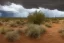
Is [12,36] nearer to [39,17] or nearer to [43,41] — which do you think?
[43,41]

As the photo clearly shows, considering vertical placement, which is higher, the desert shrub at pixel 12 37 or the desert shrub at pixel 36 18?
the desert shrub at pixel 36 18

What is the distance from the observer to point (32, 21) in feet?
89.1

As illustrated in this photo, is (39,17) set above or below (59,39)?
above

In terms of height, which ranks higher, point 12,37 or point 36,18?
point 36,18

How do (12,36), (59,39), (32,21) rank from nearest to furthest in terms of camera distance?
1. (12,36)
2. (59,39)
3. (32,21)

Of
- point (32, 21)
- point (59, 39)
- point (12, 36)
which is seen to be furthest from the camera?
point (32, 21)

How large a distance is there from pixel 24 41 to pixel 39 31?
94.3 inches

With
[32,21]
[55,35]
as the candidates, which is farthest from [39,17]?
[55,35]

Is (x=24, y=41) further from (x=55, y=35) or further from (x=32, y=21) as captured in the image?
(x=32, y=21)

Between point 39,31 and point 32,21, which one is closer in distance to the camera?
point 39,31

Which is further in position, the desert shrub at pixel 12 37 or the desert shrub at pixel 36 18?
the desert shrub at pixel 36 18

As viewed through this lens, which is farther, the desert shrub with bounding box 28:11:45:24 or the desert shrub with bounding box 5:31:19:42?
the desert shrub with bounding box 28:11:45:24

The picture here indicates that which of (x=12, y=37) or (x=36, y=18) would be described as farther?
(x=36, y=18)

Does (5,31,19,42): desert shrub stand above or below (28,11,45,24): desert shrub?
below
